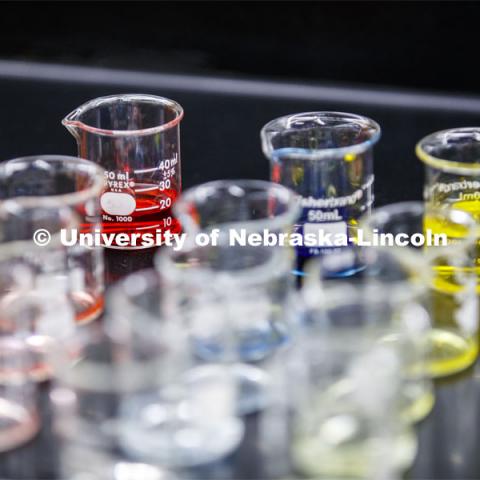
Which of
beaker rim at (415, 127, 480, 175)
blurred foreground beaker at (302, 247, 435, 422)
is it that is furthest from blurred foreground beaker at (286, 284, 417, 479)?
beaker rim at (415, 127, 480, 175)

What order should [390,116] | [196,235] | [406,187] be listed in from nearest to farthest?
[196,235], [406,187], [390,116]

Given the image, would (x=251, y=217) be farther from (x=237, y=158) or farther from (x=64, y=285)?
(x=237, y=158)

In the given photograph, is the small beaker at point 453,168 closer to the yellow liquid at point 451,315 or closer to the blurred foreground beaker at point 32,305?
the yellow liquid at point 451,315

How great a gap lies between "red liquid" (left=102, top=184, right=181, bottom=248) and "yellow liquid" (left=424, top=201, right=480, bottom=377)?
0.62 m

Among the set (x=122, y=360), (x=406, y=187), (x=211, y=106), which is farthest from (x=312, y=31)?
(x=122, y=360)

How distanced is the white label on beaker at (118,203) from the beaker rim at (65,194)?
52 millimetres

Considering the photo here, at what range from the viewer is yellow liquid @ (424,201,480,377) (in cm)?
342

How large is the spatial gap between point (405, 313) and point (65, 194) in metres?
0.91

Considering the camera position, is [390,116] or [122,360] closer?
[122,360]

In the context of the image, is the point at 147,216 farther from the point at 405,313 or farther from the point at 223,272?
the point at 405,313

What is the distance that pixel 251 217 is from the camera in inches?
143

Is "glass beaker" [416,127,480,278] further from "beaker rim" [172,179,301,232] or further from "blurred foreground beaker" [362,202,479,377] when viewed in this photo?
"beaker rim" [172,179,301,232]

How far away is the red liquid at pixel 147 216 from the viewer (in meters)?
3.88

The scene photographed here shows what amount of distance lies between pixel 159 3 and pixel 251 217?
1.55m
